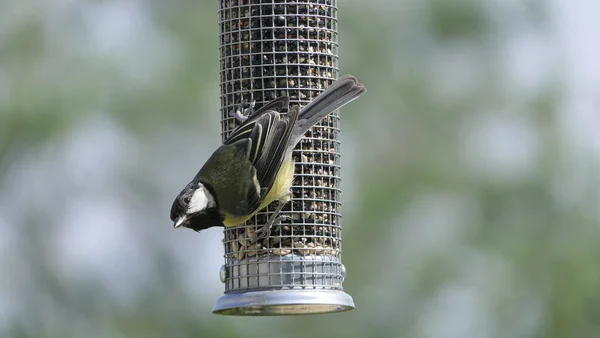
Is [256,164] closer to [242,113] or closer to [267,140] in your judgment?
[267,140]

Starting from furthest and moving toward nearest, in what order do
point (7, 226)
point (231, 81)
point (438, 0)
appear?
point (438, 0) < point (7, 226) < point (231, 81)

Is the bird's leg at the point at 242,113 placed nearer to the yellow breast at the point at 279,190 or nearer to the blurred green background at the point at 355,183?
the yellow breast at the point at 279,190

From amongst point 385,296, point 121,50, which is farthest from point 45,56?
point 385,296

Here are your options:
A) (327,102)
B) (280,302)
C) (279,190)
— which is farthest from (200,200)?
(327,102)

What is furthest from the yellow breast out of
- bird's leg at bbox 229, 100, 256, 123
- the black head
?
bird's leg at bbox 229, 100, 256, 123

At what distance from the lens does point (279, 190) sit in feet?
38.9

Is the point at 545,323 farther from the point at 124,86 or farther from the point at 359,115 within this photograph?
the point at 124,86

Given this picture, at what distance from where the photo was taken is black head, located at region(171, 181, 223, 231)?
1126 centimetres

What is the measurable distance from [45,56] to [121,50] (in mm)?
1555

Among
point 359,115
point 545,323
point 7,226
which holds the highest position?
point 359,115

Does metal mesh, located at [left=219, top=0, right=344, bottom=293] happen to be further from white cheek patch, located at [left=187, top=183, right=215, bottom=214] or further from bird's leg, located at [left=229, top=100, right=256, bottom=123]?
white cheek patch, located at [left=187, top=183, right=215, bottom=214]

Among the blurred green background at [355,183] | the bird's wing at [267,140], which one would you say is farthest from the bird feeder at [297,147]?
the blurred green background at [355,183]

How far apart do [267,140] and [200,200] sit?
0.76 m

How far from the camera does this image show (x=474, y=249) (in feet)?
103
